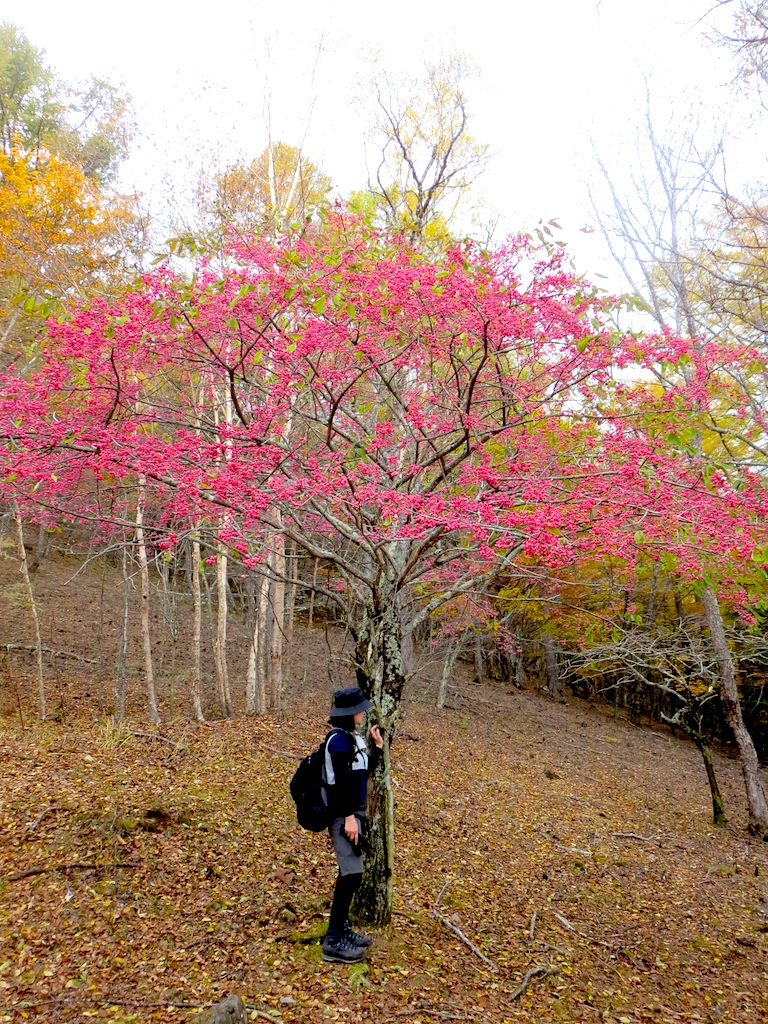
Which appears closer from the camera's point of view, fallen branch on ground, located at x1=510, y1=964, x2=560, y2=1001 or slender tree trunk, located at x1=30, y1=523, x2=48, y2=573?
fallen branch on ground, located at x1=510, y1=964, x2=560, y2=1001

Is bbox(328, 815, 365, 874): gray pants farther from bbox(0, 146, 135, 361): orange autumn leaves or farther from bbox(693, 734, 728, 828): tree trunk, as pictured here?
bbox(0, 146, 135, 361): orange autumn leaves

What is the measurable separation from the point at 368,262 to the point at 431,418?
1.24 metres

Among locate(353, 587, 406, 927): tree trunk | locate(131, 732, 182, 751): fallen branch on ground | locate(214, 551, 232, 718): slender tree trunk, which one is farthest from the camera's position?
locate(214, 551, 232, 718): slender tree trunk

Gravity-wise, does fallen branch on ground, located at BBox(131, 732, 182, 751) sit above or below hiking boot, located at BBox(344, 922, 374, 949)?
above

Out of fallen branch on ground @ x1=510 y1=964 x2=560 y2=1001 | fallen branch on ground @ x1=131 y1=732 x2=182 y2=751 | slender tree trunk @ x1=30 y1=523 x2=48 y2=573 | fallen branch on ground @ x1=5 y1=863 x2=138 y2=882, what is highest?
slender tree trunk @ x1=30 y1=523 x2=48 y2=573

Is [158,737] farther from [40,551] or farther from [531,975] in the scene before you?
[40,551]

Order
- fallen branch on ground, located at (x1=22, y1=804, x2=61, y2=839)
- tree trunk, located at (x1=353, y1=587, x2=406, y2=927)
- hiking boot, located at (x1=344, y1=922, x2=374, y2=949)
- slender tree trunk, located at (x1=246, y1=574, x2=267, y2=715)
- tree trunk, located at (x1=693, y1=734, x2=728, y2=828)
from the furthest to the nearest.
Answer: slender tree trunk, located at (x1=246, y1=574, x2=267, y2=715)
tree trunk, located at (x1=693, y1=734, x2=728, y2=828)
fallen branch on ground, located at (x1=22, y1=804, x2=61, y2=839)
tree trunk, located at (x1=353, y1=587, x2=406, y2=927)
hiking boot, located at (x1=344, y1=922, x2=374, y2=949)

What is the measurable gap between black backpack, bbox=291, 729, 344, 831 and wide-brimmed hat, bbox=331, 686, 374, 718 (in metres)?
0.11

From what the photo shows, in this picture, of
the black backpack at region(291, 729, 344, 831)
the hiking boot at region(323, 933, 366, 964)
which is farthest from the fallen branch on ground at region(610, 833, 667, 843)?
the black backpack at region(291, 729, 344, 831)

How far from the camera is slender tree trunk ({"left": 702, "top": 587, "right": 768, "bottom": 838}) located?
9.02m

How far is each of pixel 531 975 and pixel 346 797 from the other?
199cm

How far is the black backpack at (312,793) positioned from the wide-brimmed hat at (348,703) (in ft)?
0.35

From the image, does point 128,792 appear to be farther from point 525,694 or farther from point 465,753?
point 525,694

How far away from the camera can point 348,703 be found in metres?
3.49
